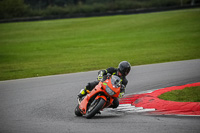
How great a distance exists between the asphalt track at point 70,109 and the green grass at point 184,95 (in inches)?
51.0

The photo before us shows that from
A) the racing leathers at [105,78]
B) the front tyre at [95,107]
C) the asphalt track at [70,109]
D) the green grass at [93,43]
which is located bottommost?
the green grass at [93,43]

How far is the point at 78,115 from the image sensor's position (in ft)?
23.9

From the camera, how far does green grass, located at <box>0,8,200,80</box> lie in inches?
659

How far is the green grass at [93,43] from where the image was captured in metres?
16.8

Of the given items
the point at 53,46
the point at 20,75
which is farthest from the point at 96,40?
the point at 20,75

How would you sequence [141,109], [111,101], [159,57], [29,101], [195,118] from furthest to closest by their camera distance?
[159,57] → [29,101] → [141,109] → [111,101] → [195,118]

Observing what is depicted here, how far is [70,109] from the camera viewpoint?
314 inches

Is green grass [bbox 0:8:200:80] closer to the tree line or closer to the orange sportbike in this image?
the tree line

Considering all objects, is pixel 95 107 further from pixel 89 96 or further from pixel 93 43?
pixel 93 43

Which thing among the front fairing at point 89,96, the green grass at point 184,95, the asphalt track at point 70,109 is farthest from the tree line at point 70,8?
the front fairing at point 89,96

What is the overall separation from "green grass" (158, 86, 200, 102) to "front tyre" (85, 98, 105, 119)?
241 centimetres

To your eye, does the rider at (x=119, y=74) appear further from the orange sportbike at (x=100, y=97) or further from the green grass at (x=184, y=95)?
the green grass at (x=184, y=95)

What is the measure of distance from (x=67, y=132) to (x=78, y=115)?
4.79 feet

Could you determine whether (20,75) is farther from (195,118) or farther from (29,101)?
(195,118)
